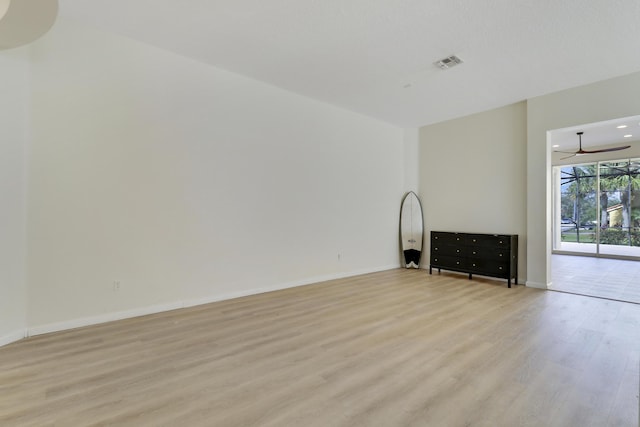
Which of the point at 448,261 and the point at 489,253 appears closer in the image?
the point at 489,253

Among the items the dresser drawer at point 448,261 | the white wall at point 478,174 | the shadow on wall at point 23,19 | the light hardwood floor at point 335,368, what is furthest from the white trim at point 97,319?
the white wall at point 478,174

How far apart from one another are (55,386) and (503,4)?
4592 mm

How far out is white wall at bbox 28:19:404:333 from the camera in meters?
2.96

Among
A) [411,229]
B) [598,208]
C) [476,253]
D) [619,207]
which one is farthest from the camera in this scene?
[598,208]

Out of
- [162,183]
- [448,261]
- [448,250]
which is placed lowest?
[448,261]

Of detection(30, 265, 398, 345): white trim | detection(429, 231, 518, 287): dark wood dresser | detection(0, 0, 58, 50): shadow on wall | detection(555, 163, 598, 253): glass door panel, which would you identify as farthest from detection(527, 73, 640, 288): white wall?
detection(0, 0, 58, 50): shadow on wall

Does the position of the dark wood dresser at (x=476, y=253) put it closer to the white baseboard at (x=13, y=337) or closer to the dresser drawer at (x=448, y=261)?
the dresser drawer at (x=448, y=261)

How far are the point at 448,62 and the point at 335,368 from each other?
3.70m

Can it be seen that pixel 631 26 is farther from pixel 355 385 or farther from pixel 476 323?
pixel 355 385

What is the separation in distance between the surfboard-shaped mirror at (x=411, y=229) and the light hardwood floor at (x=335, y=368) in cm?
270

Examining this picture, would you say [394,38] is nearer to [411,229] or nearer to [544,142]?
[544,142]

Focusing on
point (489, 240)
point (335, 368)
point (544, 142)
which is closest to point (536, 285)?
point (489, 240)

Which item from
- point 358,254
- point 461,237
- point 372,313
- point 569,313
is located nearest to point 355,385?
point 372,313

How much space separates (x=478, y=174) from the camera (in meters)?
5.66
